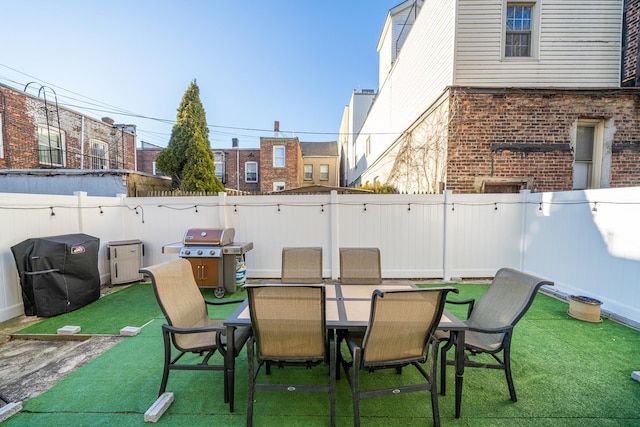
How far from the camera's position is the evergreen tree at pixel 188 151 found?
9312 mm

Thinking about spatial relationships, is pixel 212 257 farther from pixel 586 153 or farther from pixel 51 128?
pixel 51 128

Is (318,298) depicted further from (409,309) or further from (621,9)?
(621,9)

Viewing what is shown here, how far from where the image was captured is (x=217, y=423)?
2.08m

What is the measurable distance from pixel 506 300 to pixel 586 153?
20.2 feet

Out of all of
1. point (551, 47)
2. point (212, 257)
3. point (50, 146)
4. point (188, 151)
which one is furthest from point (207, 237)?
point (50, 146)

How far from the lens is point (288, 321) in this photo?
1955 millimetres

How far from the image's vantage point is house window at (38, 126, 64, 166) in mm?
9648

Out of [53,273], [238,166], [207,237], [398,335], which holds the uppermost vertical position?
[238,166]

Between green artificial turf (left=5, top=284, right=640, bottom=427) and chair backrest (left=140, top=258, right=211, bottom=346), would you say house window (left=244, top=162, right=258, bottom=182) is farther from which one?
chair backrest (left=140, top=258, right=211, bottom=346)

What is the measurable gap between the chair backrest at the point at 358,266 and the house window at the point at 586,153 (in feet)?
19.0

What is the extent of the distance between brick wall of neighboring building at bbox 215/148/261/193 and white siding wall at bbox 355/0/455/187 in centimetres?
885

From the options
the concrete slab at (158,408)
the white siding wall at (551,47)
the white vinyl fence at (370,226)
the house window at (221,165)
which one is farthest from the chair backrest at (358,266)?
the house window at (221,165)

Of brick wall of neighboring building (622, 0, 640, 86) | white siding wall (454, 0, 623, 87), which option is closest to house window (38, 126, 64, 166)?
white siding wall (454, 0, 623, 87)

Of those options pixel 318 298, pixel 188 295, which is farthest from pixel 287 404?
pixel 188 295
